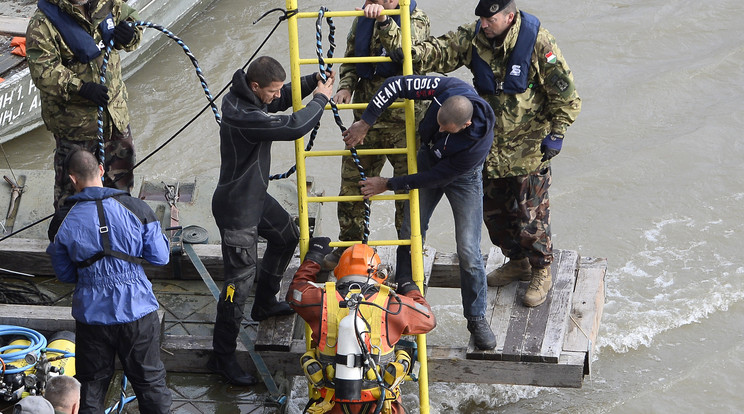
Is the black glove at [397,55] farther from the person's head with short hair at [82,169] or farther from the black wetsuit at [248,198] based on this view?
the person's head with short hair at [82,169]

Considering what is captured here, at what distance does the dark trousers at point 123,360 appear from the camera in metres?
5.53

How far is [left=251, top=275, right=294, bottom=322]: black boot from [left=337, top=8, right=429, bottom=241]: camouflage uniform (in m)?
0.77

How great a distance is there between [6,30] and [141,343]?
6821 millimetres

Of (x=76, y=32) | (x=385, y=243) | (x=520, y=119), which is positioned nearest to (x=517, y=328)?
(x=385, y=243)

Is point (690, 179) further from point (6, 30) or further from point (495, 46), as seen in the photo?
point (6, 30)

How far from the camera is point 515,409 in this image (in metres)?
7.93

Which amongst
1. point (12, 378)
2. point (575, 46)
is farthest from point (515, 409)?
point (575, 46)

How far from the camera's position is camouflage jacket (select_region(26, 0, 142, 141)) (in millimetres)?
6867

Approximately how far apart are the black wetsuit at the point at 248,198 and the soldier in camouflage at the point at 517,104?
0.94 m

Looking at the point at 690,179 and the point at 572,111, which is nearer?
the point at 572,111

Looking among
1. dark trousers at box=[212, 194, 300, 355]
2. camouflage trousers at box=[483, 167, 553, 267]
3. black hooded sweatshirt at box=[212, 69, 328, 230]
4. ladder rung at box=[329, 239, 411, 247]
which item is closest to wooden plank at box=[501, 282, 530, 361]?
camouflage trousers at box=[483, 167, 553, 267]

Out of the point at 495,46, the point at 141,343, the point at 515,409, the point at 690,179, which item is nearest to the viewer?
the point at 141,343

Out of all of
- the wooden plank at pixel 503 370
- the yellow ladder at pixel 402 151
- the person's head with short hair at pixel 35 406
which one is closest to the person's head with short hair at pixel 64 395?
the person's head with short hair at pixel 35 406

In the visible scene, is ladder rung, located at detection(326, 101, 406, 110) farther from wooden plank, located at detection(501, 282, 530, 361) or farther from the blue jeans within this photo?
wooden plank, located at detection(501, 282, 530, 361)
